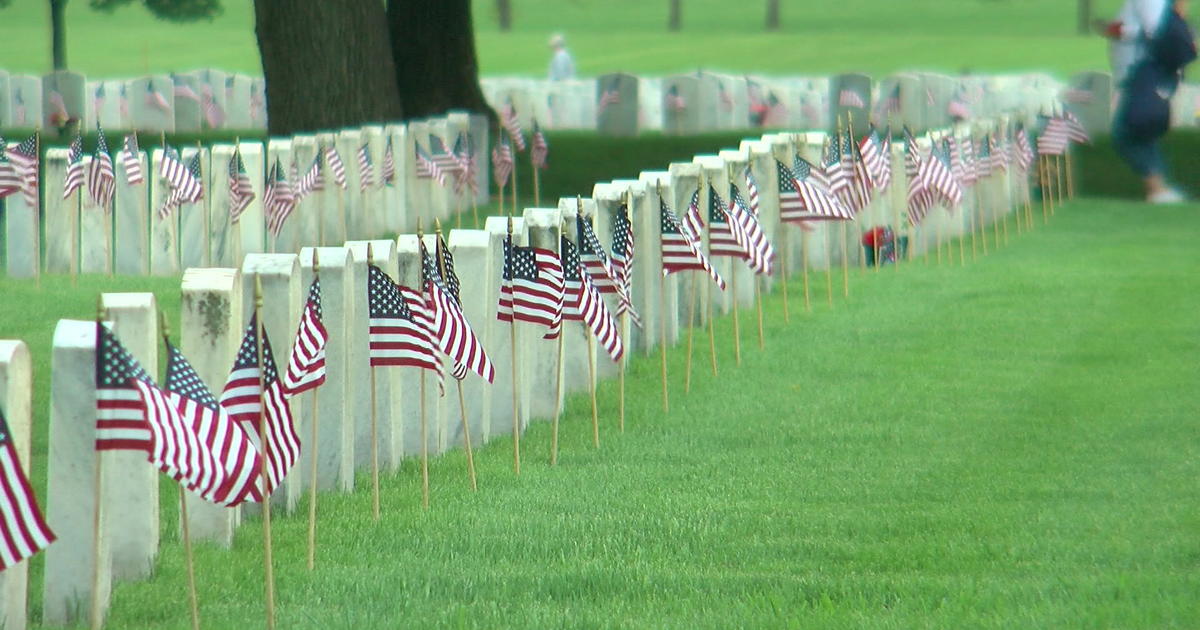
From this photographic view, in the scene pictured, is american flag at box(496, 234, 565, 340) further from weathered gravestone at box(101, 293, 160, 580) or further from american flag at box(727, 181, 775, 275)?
american flag at box(727, 181, 775, 275)

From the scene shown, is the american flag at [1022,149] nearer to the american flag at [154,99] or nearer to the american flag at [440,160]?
the american flag at [440,160]

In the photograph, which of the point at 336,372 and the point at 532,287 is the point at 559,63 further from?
the point at 336,372

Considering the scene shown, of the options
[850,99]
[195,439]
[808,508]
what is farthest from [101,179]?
[850,99]

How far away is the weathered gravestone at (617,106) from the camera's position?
106 ft

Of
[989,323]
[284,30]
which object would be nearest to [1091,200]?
[284,30]

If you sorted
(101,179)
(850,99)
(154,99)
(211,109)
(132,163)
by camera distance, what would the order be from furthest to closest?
(211,109) → (154,99) → (850,99) → (132,163) → (101,179)

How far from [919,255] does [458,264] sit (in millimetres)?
9217

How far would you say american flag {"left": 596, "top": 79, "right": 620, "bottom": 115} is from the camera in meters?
32.4

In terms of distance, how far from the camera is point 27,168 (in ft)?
49.7

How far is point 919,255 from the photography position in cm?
1758

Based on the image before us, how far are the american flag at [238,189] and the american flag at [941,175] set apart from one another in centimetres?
537

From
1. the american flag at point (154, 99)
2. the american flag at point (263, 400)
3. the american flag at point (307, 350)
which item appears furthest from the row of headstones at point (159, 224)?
the american flag at point (154, 99)

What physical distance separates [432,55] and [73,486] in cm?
1903

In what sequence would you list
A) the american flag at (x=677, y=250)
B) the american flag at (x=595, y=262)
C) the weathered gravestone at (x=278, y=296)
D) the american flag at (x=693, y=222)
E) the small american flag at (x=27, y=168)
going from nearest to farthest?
the weathered gravestone at (x=278, y=296) → the american flag at (x=595, y=262) → the american flag at (x=677, y=250) → the american flag at (x=693, y=222) → the small american flag at (x=27, y=168)
